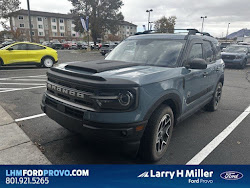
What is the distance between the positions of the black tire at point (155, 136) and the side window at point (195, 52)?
1278 millimetres

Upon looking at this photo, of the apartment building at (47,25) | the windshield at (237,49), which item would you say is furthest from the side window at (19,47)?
the apartment building at (47,25)

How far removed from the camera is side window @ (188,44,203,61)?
3755 millimetres

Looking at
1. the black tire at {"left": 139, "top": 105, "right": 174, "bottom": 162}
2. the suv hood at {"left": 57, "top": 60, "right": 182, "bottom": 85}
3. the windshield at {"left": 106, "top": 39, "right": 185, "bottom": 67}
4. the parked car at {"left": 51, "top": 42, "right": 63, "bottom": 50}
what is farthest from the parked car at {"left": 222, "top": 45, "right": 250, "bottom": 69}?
the parked car at {"left": 51, "top": 42, "right": 63, "bottom": 50}

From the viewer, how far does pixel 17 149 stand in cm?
327

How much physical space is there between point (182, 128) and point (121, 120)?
2.32 metres

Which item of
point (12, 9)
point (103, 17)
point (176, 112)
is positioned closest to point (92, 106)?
point (176, 112)

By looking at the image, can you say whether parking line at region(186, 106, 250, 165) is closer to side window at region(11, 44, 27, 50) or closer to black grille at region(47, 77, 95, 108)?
black grille at region(47, 77, 95, 108)

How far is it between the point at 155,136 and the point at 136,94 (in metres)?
0.74

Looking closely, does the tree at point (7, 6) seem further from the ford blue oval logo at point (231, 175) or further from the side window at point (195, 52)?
the ford blue oval logo at point (231, 175)

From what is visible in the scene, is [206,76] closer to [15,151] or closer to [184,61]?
[184,61]

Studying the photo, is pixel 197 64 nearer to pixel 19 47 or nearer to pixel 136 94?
pixel 136 94

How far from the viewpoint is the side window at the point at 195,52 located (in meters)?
Answer: 3.75

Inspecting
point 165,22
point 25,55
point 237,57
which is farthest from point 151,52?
point 165,22

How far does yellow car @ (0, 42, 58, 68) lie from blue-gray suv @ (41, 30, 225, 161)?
949cm
